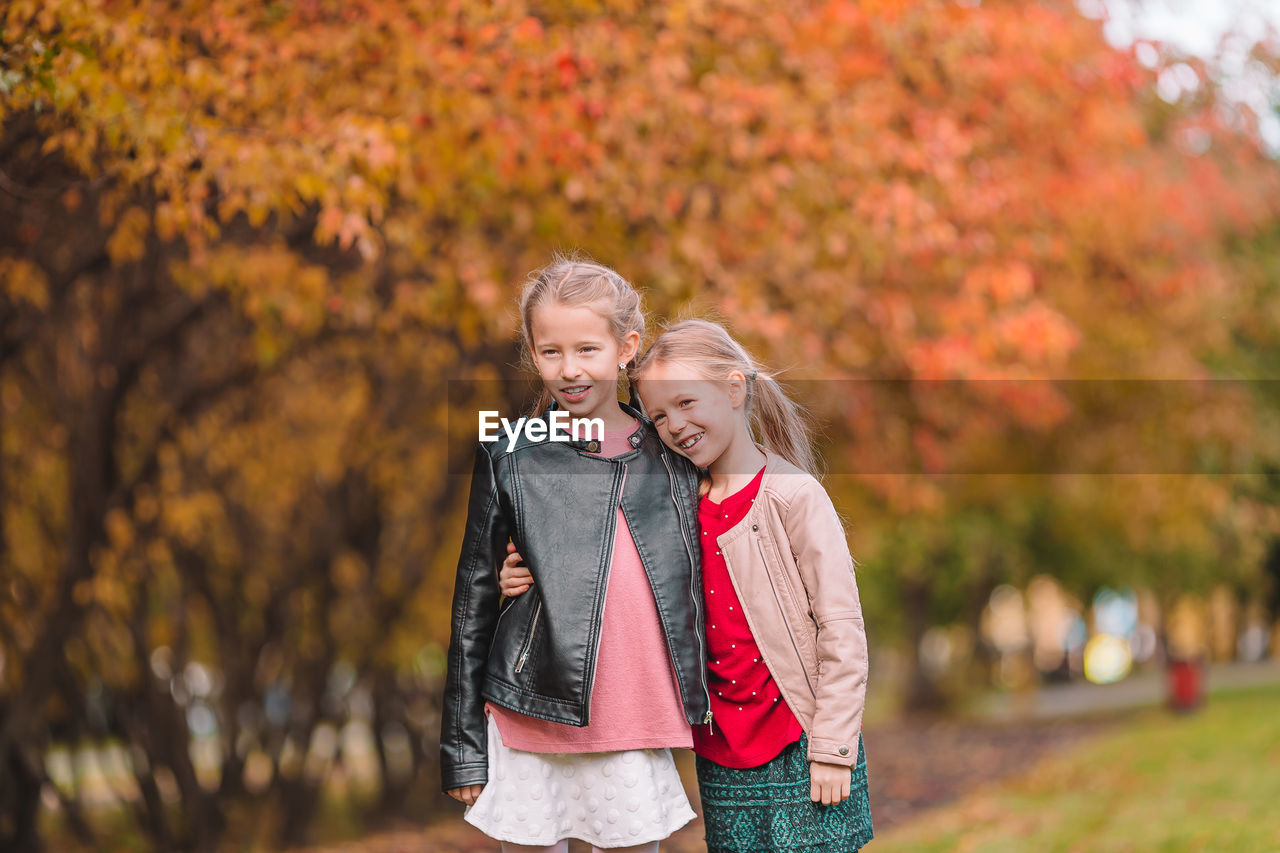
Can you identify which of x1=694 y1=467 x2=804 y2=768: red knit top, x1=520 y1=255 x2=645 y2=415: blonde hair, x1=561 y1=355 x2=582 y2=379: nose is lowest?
x1=694 y1=467 x2=804 y2=768: red knit top

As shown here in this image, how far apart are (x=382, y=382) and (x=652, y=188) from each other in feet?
14.1

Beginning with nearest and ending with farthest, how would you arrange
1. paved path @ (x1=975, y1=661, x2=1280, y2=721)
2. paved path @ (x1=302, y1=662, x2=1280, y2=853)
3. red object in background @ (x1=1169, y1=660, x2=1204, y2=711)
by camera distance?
paved path @ (x1=302, y1=662, x2=1280, y2=853) → red object in background @ (x1=1169, y1=660, x2=1204, y2=711) → paved path @ (x1=975, y1=661, x2=1280, y2=721)

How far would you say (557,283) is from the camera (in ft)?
9.48

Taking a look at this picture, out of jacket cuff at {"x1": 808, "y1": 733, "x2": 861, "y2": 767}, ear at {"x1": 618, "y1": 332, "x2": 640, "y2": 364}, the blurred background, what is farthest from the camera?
the blurred background

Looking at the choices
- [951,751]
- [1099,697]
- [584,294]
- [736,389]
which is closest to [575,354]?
[584,294]

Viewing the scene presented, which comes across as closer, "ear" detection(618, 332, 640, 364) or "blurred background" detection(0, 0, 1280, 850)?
"ear" detection(618, 332, 640, 364)

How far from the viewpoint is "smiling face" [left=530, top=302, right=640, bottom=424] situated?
9.36 feet

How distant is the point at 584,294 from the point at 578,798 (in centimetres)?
119

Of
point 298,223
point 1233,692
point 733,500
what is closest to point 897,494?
point 298,223

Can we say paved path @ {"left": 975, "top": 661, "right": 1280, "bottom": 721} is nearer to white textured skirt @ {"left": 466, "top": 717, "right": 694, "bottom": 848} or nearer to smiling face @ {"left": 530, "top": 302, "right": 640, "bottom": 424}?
white textured skirt @ {"left": 466, "top": 717, "right": 694, "bottom": 848}

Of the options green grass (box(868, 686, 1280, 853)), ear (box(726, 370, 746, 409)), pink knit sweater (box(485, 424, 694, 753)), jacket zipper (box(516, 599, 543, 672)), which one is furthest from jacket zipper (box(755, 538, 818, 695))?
green grass (box(868, 686, 1280, 853))

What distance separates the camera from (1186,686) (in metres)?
17.2

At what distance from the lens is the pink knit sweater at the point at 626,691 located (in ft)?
9.16

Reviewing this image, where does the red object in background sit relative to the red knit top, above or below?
below
